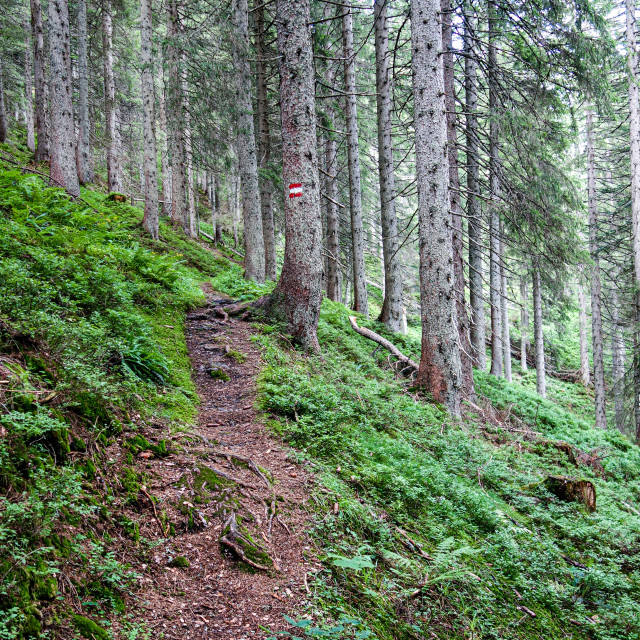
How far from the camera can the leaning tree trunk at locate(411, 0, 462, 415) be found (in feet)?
23.9

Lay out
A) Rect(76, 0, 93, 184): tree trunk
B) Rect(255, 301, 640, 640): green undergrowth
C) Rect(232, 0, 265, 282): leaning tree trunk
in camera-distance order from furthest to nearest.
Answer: Rect(76, 0, 93, 184): tree trunk < Rect(232, 0, 265, 282): leaning tree trunk < Rect(255, 301, 640, 640): green undergrowth

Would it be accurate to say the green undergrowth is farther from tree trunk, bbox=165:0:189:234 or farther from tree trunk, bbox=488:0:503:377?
tree trunk, bbox=165:0:189:234

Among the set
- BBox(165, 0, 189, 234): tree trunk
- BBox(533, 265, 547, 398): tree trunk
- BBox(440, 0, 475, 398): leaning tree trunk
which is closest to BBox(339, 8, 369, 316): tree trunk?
BBox(440, 0, 475, 398): leaning tree trunk

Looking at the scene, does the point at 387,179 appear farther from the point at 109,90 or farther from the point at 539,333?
the point at 109,90

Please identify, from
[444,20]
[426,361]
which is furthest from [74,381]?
[444,20]

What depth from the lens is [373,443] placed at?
18.1ft

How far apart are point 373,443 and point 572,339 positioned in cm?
3758

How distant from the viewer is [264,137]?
1412 cm

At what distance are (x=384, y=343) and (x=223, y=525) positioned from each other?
25.6 feet

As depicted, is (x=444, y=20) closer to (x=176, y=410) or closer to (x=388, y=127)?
(x=388, y=127)

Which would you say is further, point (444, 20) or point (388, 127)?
point (388, 127)

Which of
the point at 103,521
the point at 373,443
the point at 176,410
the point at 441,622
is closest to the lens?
the point at 103,521

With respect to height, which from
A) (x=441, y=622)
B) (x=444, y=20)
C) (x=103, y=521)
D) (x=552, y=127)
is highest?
(x=444, y=20)

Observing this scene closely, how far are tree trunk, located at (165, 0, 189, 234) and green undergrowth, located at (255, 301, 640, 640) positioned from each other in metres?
11.2
